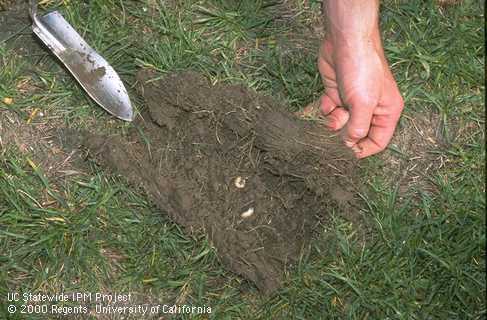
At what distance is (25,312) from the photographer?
2.42m

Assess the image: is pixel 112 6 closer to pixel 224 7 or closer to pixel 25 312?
pixel 224 7

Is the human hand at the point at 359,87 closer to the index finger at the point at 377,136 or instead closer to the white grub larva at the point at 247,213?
the index finger at the point at 377,136

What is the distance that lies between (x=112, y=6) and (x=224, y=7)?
0.45 metres

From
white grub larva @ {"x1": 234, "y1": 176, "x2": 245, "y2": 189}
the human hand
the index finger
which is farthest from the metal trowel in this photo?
the index finger

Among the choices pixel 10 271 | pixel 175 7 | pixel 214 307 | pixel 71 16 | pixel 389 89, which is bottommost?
pixel 214 307

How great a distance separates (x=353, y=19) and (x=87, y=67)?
102 centimetres

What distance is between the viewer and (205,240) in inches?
96.9

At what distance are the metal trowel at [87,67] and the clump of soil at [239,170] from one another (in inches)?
5.0

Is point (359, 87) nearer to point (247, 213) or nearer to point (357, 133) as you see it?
point (357, 133)

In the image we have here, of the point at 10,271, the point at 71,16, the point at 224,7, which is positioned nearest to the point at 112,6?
the point at 71,16

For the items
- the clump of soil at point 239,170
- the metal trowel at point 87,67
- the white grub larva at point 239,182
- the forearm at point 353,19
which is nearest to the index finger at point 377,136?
the clump of soil at point 239,170

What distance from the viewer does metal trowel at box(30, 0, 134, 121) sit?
102 inches

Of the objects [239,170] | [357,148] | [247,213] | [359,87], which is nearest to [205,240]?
[247,213]

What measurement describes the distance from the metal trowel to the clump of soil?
128mm
